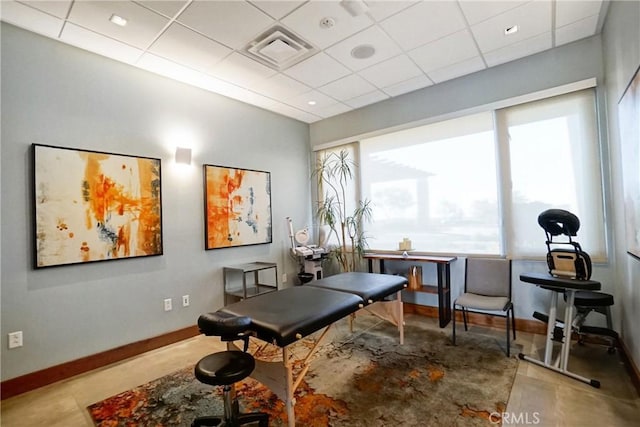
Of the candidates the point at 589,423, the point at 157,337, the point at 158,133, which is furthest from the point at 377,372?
the point at 158,133

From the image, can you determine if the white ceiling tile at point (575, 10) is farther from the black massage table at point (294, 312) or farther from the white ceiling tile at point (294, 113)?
the white ceiling tile at point (294, 113)

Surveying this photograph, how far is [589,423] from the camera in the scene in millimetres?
1715

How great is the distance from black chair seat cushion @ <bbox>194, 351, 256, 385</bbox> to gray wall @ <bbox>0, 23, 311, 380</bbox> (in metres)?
1.66

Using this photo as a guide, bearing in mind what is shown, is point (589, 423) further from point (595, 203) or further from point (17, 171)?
point (17, 171)

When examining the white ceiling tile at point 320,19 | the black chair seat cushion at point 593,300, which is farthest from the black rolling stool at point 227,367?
the black chair seat cushion at point 593,300

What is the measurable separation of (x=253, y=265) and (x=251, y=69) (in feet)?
7.33

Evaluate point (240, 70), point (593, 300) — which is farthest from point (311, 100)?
point (593, 300)

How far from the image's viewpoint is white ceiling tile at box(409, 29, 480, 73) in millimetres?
2680

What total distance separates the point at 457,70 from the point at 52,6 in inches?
144

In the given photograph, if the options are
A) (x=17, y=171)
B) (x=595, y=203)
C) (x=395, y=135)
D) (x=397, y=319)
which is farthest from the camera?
(x=395, y=135)

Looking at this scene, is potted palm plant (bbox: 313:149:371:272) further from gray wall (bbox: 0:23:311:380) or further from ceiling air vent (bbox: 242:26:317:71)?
ceiling air vent (bbox: 242:26:317:71)

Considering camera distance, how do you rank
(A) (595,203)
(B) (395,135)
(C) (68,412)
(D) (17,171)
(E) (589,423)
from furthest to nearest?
(B) (395,135) → (A) (595,203) → (D) (17,171) → (C) (68,412) → (E) (589,423)

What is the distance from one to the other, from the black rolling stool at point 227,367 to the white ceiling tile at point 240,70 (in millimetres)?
2414

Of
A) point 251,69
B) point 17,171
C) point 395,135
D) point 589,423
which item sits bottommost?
point 589,423
